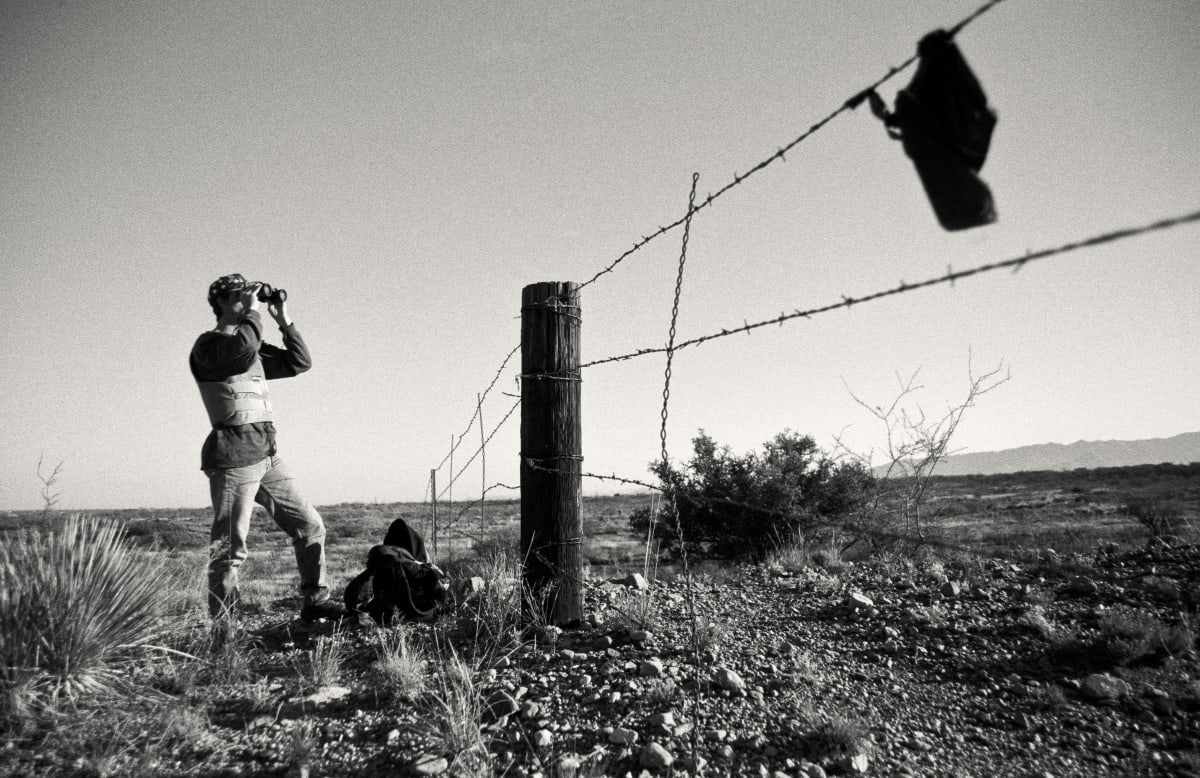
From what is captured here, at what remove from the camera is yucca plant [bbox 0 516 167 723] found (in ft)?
8.18

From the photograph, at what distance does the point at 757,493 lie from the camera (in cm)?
961

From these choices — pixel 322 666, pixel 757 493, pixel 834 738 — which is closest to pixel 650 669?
pixel 834 738

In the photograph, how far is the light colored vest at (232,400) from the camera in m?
3.69

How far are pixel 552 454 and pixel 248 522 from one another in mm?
1702

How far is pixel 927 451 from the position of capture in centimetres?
704

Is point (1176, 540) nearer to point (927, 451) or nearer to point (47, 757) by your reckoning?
point (927, 451)

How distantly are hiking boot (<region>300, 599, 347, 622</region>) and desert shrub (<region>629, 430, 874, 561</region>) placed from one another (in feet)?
18.7

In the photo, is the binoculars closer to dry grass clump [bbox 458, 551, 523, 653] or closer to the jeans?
the jeans

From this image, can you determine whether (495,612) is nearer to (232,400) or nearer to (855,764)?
(855,764)

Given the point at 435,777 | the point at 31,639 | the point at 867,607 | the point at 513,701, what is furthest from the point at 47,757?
the point at 867,607

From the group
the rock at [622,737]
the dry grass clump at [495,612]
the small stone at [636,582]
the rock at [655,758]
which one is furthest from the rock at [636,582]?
the rock at [655,758]

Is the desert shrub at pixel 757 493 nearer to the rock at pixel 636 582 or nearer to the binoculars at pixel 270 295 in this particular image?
the rock at pixel 636 582

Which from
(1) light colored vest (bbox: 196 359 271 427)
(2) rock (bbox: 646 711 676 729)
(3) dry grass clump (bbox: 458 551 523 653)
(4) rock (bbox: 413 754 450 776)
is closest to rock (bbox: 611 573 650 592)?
(3) dry grass clump (bbox: 458 551 523 653)

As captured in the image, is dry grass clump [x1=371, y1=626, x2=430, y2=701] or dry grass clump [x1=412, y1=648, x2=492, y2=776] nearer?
dry grass clump [x1=412, y1=648, x2=492, y2=776]
